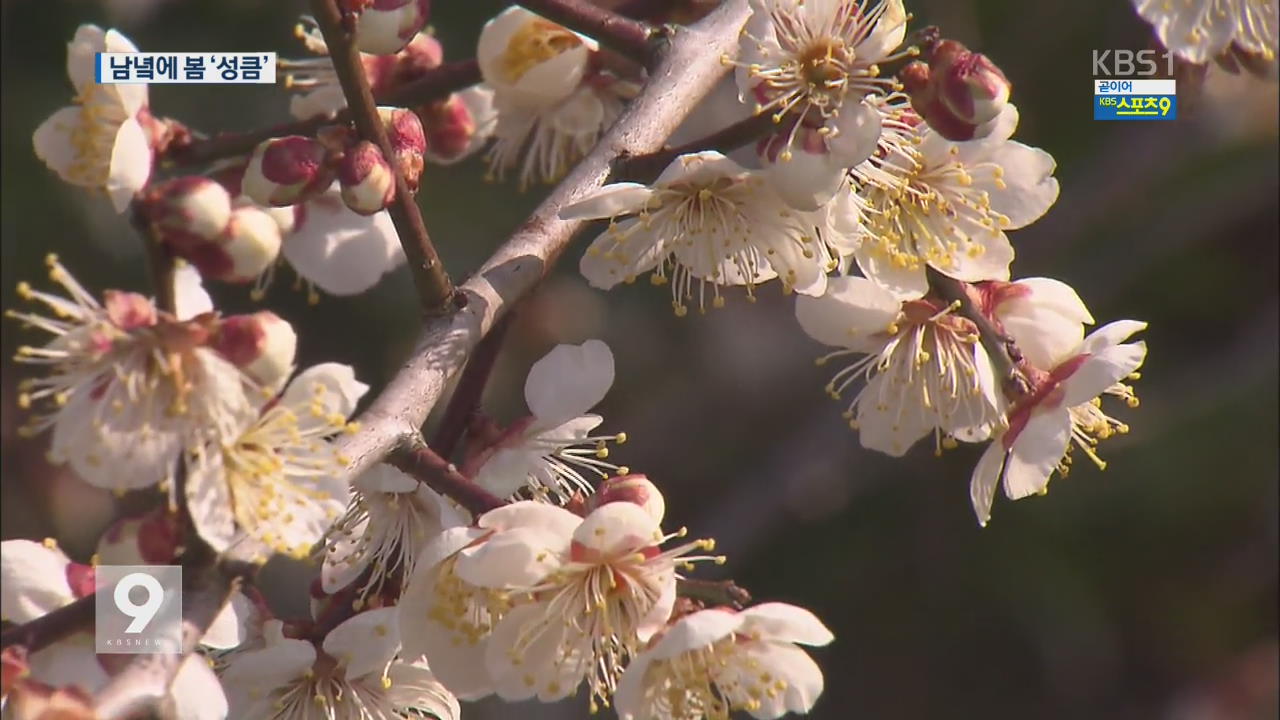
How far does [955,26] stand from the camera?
347 cm

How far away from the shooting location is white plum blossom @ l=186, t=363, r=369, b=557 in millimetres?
1197

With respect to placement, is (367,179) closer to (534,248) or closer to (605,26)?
(534,248)

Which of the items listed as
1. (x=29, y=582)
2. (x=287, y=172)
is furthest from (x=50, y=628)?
(x=287, y=172)

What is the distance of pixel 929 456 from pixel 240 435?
2661mm

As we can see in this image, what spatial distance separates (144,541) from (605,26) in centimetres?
68

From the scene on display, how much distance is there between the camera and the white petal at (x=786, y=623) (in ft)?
4.33

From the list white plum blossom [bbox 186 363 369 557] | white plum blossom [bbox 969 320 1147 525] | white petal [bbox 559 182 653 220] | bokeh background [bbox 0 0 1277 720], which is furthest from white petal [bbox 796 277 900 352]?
bokeh background [bbox 0 0 1277 720]

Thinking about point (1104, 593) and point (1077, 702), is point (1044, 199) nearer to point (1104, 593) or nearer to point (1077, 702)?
point (1104, 593)

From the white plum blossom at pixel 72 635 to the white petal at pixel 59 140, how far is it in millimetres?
409

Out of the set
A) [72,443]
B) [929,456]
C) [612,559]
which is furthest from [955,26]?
[72,443]

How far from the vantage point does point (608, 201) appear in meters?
1.36

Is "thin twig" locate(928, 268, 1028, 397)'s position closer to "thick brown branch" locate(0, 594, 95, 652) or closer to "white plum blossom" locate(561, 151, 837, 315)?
"white plum blossom" locate(561, 151, 837, 315)
